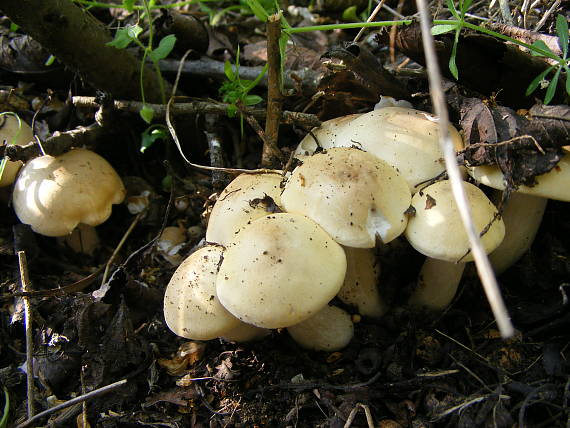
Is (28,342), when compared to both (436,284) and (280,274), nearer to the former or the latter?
(280,274)

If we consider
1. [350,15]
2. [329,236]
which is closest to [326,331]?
[329,236]

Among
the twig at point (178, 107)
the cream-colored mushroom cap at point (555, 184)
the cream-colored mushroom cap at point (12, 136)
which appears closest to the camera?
the cream-colored mushroom cap at point (555, 184)

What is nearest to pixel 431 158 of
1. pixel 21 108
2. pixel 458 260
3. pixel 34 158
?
pixel 458 260

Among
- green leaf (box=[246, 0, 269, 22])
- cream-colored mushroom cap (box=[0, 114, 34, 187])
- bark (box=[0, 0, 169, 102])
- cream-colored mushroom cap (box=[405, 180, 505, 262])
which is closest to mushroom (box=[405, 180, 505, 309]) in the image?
cream-colored mushroom cap (box=[405, 180, 505, 262])

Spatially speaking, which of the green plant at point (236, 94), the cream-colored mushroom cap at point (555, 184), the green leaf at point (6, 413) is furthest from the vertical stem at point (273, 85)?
the green leaf at point (6, 413)

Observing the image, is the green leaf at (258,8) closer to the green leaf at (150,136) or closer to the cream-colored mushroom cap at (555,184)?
the green leaf at (150,136)

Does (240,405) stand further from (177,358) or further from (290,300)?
(290,300)
